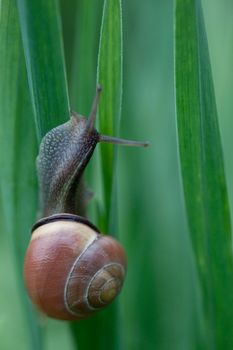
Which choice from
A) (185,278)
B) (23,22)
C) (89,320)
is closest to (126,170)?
(185,278)

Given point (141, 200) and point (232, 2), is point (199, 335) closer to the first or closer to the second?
point (141, 200)

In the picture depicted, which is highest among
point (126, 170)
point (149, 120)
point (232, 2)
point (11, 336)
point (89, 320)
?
point (232, 2)

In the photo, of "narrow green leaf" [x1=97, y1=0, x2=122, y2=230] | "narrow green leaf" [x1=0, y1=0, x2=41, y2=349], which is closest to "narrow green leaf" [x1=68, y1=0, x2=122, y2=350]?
"narrow green leaf" [x1=97, y1=0, x2=122, y2=230]

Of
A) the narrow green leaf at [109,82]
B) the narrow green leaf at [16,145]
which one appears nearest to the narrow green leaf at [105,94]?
the narrow green leaf at [109,82]

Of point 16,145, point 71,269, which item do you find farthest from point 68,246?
point 16,145

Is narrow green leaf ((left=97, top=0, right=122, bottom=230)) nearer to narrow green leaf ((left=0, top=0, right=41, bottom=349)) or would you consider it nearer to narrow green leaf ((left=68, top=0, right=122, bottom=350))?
narrow green leaf ((left=68, top=0, right=122, bottom=350))

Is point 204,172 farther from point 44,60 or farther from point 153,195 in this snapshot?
point 153,195
